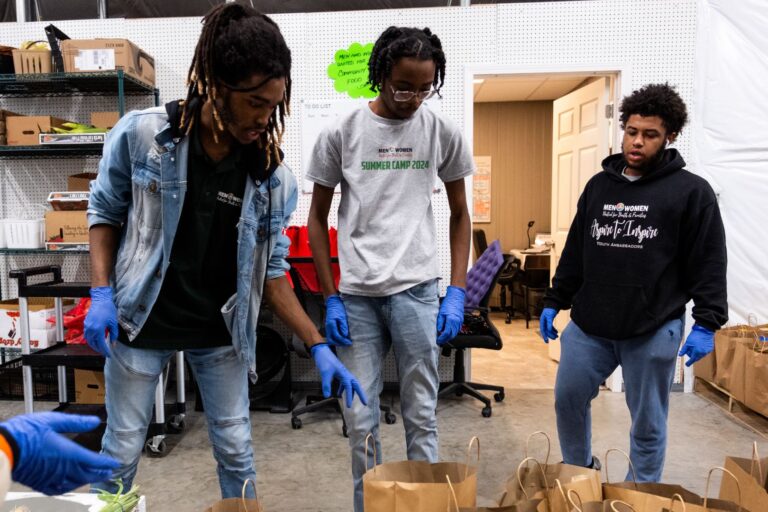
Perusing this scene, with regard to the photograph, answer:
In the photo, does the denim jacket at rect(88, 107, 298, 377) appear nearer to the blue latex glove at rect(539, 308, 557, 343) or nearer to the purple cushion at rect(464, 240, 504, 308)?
the blue latex glove at rect(539, 308, 557, 343)

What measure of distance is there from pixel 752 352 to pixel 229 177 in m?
2.77

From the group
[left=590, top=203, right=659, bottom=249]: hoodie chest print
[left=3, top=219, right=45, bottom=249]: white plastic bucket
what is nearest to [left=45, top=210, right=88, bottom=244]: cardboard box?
[left=3, top=219, right=45, bottom=249]: white plastic bucket

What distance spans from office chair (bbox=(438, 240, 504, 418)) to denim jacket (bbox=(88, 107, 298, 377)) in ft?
5.98

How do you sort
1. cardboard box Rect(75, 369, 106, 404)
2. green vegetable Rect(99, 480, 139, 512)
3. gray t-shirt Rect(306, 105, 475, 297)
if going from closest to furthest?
green vegetable Rect(99, 480, 139, 512), gray t-shirt Rect(306, 105, 475, 297), cardboard box Rect(75, 369, 106, 404)

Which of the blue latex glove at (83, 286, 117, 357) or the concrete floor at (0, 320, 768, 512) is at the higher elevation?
the blue latex glove at (83, 286, 117, 357)

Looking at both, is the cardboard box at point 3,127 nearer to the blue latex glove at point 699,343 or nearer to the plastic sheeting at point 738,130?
the blue latex glove at point 699,343

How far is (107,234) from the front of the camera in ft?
4.02

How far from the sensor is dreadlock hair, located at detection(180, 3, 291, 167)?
1021 millimetres

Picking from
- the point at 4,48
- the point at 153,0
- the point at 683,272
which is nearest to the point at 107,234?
the point at 683,272

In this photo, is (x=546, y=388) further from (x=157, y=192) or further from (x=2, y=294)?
(x=2, y=294)

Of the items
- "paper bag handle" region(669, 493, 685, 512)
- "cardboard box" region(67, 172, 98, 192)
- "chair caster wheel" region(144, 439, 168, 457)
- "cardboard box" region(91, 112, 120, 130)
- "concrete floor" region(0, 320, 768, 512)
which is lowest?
"concrete floor" region(0, 320, 768, 512)

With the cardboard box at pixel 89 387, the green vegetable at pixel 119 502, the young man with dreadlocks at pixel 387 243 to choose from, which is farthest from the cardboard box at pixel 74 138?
the green vegetable at pixel 119 502

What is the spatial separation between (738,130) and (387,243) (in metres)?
2.75

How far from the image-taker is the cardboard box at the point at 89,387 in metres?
2.90
